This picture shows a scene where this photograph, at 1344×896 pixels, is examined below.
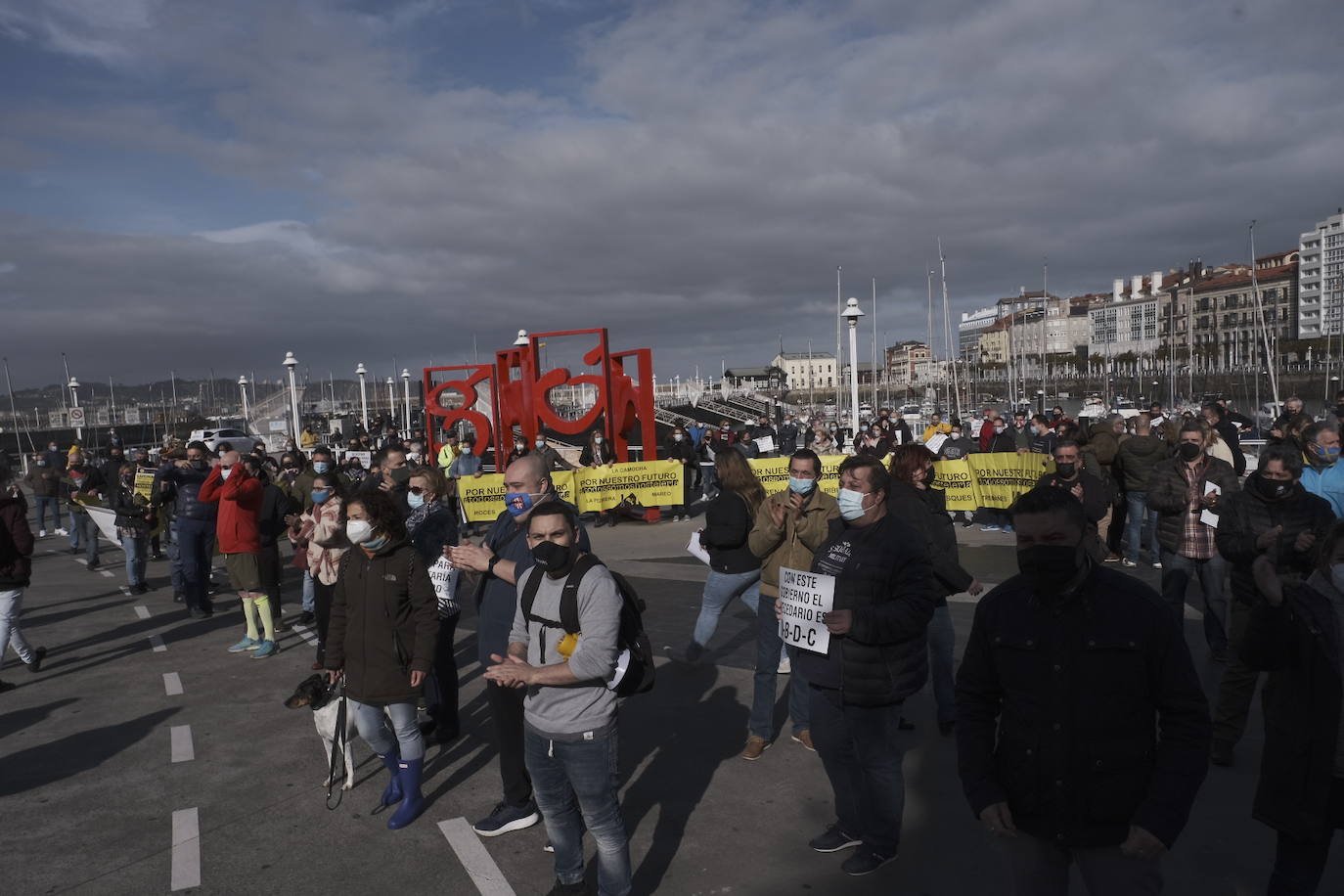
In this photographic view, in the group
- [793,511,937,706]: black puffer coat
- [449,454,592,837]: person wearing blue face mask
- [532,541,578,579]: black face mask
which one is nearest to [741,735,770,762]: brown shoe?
[449,454,592,837]: person wearing blue face mask

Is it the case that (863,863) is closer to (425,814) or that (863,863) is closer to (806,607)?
(806,607)

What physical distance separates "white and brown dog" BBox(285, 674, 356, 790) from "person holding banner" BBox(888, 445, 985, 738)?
10.6ft

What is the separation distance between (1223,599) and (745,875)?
4.59 m

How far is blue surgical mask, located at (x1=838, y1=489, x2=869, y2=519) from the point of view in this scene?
3922mm

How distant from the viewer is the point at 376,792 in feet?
16.7

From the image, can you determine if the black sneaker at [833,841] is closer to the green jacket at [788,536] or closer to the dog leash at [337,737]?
the green jacket at [788,536]

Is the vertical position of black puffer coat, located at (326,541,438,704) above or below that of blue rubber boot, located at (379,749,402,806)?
above

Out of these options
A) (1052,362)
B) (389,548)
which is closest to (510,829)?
(389,548)

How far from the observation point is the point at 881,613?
3713 mm

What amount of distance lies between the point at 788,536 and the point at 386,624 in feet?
7.78

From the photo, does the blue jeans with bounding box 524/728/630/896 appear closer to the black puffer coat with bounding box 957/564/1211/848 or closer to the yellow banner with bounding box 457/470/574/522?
the black puffer coat with bounding box 957/564/1211/848

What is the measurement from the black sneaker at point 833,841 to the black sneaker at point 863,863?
167mm

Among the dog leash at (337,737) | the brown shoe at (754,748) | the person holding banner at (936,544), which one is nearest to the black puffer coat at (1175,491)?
the person holding banner at (936,544)

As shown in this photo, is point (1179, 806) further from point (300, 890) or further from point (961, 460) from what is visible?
point (961, 460)
